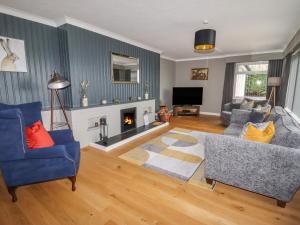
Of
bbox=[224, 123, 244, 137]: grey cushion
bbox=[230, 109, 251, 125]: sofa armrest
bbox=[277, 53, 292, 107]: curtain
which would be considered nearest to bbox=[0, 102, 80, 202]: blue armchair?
bbox=[224, 123, 244, 137]: grey cushion

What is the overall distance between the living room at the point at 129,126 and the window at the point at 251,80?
42 cm

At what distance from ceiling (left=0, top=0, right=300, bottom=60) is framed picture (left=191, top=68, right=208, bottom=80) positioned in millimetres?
2860

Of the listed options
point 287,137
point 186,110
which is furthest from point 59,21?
point 186,110

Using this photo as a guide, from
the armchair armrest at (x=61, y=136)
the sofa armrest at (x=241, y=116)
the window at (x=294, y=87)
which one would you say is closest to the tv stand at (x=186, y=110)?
the sofa armrest at (x=241, y=116)

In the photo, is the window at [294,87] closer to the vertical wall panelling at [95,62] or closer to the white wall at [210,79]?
the white wall at [210,79]

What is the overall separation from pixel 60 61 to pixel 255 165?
146 inches

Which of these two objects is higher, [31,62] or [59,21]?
[59,21]

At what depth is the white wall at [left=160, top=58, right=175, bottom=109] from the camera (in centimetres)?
694

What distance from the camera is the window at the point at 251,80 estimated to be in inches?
235

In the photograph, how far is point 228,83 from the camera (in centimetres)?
639

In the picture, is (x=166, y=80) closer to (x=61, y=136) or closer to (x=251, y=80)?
(x=251, y=80)

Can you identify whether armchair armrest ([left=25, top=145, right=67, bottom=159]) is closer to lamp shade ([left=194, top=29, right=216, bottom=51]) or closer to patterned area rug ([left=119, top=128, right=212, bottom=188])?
patterned area rug ([left=119, top=128, right=212, bottom=188])

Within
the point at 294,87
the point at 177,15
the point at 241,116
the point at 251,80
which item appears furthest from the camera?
the point at 251,80

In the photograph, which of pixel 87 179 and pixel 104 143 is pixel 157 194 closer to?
pixel 87 179
